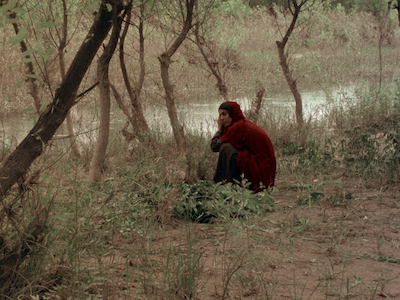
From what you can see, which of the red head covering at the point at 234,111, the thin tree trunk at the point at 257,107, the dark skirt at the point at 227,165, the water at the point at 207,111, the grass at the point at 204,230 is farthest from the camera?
the water at the point at 207,111

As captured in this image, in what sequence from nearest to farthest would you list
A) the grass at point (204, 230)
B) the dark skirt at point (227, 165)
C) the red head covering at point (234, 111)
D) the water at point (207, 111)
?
the grass at point (204, 230) → the dark skirt at point (227, 165) → the red head covering at point (234, 111) → the water at point (207, 111)

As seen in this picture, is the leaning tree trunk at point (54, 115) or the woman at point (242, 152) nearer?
the leaning tree trunk at point (54, 115)

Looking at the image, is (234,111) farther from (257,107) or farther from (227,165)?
(257,107)

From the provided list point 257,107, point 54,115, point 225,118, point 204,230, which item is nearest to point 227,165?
point 225,118

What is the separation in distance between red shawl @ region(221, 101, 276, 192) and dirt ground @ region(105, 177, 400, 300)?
794mm

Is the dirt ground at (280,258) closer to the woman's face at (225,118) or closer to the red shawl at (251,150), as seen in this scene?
the red shawl at (251,150)

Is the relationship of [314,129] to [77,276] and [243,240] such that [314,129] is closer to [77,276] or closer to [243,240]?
[243,240]

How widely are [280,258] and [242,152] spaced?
2.48m

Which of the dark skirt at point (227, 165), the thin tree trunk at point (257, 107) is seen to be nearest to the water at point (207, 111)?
the thin tree trunk at point (257, 107)

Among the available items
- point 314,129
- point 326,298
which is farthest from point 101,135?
point 314,129

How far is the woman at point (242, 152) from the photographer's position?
540 cm

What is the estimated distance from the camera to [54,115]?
8.18 feet

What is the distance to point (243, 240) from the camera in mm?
2812

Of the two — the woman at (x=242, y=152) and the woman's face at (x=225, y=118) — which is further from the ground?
the woman's face at (x=225, y=118)
